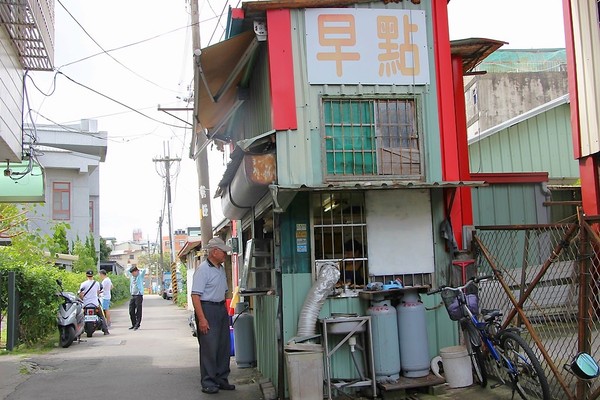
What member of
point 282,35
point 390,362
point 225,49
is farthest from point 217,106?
point 390,362

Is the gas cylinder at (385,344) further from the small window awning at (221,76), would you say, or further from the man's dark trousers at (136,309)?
the man's dark trousers at (136,309)

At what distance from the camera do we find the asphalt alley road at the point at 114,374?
7.63m

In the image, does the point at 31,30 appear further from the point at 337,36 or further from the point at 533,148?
the point at 533,148

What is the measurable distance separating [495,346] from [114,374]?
5664 millimetres

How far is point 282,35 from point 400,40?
1.47 meters

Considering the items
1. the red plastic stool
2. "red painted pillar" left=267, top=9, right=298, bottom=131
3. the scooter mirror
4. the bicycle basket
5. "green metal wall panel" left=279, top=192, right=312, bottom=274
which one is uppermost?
"red painted pillar" left=267, top=9, right=298, bottom=131

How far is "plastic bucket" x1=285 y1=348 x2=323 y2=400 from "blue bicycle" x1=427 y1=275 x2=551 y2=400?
60.0 inches

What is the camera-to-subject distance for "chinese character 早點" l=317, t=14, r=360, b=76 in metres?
7.31

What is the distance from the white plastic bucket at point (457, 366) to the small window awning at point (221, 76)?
4.32 meters

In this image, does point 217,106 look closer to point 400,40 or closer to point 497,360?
point 400,40

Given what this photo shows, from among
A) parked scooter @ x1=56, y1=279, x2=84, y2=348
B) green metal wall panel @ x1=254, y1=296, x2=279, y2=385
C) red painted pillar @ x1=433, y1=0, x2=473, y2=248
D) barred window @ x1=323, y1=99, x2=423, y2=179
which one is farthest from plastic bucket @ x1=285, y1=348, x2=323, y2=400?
parked scooter @ x1=56, y1=279, x2=84, y2=348

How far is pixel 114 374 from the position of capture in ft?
29.8

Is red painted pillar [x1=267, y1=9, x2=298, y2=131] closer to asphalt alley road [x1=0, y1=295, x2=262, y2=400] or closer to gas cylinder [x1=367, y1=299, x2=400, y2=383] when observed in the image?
gas cylinder [x1=367, y1=299, x2=400, y2=383]

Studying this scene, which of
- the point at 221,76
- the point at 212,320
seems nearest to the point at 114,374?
the point at 212,320
